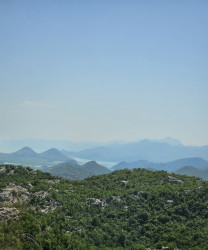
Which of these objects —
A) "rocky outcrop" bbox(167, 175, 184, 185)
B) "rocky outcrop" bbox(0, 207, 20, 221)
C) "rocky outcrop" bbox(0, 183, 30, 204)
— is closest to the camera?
"rocky outcrop" bbox(0, 207, 20, 221)

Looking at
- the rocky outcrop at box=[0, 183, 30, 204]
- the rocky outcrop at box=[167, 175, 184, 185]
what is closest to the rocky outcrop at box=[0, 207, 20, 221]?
the rocky outcrop at box=[0, 183, 30, 204]

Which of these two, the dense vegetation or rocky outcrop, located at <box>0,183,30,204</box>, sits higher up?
rocky outcrop, located at <box>0,183,30,204</box>

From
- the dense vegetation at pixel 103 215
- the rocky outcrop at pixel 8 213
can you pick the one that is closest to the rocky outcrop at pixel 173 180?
the dense vegetation at pixel 103 215

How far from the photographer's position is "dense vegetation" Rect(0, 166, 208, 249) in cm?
2256

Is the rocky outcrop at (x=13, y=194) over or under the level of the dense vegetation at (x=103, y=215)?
over

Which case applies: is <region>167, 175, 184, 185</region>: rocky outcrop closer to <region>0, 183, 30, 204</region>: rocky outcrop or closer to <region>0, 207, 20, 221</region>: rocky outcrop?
<region>0, 183, 30, 204</region>: rocky outcrop

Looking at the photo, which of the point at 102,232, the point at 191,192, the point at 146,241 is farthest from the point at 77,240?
the point at 191,192

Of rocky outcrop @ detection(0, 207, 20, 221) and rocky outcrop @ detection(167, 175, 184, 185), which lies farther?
rocky outcrop @ detection(167, 175, 184, 185)

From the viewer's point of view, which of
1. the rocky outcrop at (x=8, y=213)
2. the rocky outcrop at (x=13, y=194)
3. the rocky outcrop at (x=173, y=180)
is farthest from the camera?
the rocky outcrop at (x=173, y=180)

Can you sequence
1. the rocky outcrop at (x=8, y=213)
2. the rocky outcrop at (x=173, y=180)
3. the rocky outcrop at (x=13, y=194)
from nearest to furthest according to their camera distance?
the rocky outcrop at (x=8, y=213) → the rocky outcrop at (x=13, y=194) → the rocky outcrop at (x=173, y=180)

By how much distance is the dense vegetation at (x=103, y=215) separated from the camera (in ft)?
74.0

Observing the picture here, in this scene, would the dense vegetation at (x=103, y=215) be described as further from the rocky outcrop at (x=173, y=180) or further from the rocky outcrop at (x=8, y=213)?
the rocky outcrop at (x=173, y=180)

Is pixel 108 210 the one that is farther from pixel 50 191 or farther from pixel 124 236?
pixel 50 191

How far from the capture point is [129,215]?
99.5 feet
